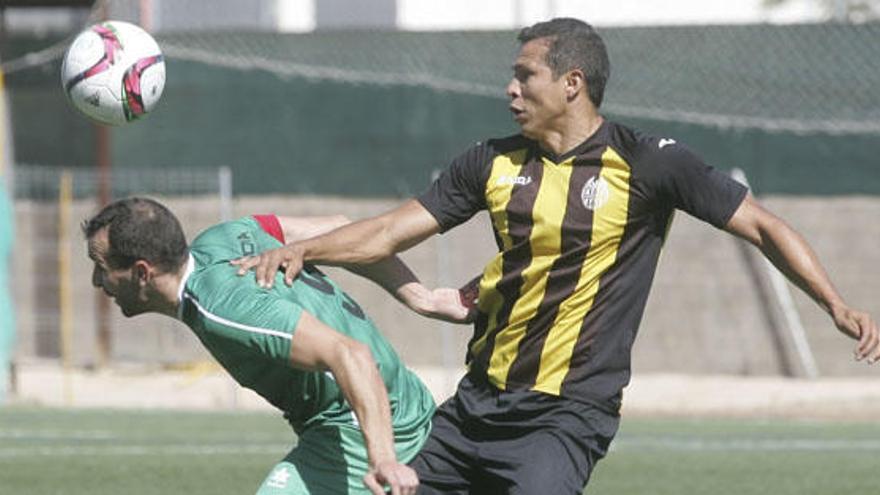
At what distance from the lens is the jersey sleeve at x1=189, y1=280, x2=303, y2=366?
19.7 ft

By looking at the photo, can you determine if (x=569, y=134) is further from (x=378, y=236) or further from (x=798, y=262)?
(x=798, y=262)

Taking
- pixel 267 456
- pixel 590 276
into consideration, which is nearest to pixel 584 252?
pixel 590 276

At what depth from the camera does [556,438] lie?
636 cm

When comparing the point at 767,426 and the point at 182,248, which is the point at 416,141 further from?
the point at 182,248

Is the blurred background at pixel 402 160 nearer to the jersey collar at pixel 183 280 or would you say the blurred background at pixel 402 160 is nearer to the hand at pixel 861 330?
the hand at pixel 861 330

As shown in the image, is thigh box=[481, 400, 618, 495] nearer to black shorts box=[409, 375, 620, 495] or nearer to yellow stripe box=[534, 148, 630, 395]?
black shorts box=[409, 375, 620, 495]

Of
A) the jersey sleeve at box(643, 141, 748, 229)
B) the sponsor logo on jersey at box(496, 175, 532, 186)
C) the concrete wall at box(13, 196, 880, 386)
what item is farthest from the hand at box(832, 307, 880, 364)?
the concrete wall at box(13, 196, 880, 386)

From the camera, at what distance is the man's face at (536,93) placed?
6.61 meters

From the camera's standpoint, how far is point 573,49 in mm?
6656

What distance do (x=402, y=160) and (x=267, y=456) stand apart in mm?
8623

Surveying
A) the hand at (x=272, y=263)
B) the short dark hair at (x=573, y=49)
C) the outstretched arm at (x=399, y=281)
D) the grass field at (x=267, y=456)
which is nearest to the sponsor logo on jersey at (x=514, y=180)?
the short dark hair at (x=573, y=49)

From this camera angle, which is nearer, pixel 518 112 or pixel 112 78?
pixel 518 112

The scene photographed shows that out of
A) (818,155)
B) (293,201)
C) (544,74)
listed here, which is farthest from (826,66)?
(544,74)

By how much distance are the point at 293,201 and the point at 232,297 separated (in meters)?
15.2
